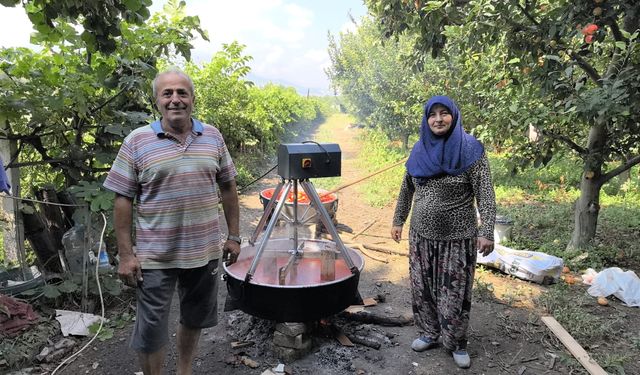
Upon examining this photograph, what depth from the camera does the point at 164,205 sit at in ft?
6.61

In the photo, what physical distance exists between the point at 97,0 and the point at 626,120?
4424 mm

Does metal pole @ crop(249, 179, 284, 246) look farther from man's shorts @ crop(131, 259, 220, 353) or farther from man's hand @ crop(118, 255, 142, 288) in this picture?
man's hand @ crop(118, 255, 142, 288)

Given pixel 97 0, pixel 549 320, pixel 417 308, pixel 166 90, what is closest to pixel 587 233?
pixel 549 320

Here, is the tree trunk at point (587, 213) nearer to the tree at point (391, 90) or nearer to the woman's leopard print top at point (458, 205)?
the woman's leopard print top at point (458, 205)

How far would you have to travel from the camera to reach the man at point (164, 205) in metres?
1.99

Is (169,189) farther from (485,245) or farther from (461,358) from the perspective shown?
(461,358)

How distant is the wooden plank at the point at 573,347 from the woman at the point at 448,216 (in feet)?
2.47

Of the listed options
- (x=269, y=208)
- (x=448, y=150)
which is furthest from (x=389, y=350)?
(x=448, y=150)

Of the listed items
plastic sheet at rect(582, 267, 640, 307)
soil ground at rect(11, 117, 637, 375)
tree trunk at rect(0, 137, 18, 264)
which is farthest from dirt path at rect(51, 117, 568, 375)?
tree trunk at rect(0, 137, 18, 264)

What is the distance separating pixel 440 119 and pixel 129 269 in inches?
77.9

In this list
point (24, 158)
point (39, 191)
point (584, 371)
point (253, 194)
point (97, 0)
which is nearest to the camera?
point (97, 0)

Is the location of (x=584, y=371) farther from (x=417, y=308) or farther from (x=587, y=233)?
(x=587, y=233)

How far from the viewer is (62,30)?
9.67ft

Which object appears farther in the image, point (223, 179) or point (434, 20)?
point (434, 20)
